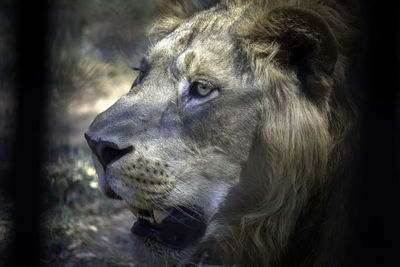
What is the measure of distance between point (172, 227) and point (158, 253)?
0.12 metres

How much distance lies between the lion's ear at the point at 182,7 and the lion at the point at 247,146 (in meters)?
0.58

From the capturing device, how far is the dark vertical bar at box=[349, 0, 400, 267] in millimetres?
2414

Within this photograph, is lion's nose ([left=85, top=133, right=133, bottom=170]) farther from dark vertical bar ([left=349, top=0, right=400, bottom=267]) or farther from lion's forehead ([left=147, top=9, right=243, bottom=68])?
Answer: dark vertical bar ([left=349, top=0, right=400, bottom=267])

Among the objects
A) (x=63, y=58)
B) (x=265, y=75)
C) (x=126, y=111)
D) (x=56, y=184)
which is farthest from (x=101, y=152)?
(x=63, y=58)

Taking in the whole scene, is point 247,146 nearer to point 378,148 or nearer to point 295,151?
point 295,151

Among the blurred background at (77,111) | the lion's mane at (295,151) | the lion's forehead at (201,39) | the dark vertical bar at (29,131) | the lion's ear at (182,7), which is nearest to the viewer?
the dark vertical bar at (29,131)

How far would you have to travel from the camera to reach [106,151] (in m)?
2.65

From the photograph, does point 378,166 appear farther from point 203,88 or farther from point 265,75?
point 203,88

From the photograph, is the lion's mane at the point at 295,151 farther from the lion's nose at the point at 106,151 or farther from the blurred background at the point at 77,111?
the blurred background at the point at 77,111

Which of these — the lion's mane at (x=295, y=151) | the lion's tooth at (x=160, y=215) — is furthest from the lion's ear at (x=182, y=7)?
the lion's tooth at (x=160, y=215)

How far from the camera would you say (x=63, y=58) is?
6.02m

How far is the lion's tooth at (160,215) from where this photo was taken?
2778mm

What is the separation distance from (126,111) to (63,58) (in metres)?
3.37

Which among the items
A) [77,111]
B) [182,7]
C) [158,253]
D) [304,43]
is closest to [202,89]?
[304,43]
